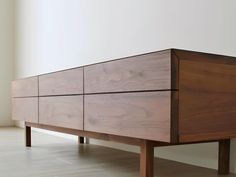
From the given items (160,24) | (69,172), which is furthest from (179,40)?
(69,172)

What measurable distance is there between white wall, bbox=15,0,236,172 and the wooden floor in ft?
0.45

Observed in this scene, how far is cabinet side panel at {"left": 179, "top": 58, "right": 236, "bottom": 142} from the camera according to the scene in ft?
3.82

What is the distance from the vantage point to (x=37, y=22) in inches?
163

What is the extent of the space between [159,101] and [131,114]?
7.0 inches

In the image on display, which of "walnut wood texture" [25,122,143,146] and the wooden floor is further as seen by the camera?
the wooden floor

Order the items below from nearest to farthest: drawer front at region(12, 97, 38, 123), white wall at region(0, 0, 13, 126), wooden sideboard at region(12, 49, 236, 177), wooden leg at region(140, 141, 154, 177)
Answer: wooden sideboard at region(12, 49, 236, 177) → wooden leg at region(140, 141, 154, 177) → drawer front at region(12, 97, 38, 123) → white wall at region(0, 0, 13, 126)

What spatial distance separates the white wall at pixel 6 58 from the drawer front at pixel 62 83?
2.91 meters

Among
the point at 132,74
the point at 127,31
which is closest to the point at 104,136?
the point at 132,74

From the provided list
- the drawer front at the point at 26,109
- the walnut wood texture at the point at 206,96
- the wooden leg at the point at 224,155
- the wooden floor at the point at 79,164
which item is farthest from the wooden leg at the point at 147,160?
the drawer front at the point at 26,109

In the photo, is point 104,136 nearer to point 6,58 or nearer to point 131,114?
point 131,114

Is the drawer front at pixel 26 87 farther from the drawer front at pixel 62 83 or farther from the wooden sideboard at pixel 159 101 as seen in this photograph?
the wooden sideboard at pixel 159 101

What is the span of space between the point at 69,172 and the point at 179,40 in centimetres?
95

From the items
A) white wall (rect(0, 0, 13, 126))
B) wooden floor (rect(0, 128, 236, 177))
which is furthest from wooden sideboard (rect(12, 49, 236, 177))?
white wall (rect(0, 0, 13, 126))

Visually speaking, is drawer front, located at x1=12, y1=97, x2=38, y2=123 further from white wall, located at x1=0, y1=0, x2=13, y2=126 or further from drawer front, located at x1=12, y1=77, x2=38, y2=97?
white wall, located at x1=0, y1=0, x2=13, y2=126
